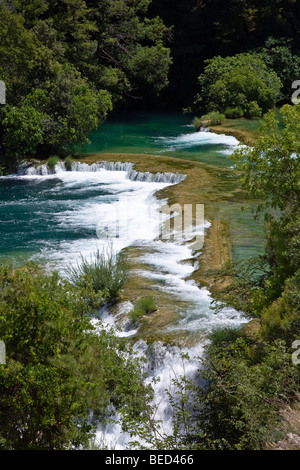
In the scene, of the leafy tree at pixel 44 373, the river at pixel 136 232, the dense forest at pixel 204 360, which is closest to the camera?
the leafy tree at pixel 44 373

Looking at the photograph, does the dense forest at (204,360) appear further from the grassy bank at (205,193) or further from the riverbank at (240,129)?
the riverbank at (240,129)

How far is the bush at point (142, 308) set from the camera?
8953 millimetres

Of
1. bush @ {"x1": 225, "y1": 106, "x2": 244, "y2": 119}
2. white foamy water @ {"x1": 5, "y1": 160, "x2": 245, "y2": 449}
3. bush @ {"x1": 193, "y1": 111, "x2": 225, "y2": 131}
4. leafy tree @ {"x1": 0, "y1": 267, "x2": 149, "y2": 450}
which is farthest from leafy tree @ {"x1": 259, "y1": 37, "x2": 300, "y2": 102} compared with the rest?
leafy tree @ {"x1": 0, "y1": 267, "x2": 149, "y2": 450}

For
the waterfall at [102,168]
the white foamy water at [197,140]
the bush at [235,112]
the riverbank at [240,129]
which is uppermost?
the bush at [235,112]

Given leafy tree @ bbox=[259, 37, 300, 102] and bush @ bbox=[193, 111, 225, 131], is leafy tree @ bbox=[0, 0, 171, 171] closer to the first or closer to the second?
bush @ bbox=[193, 111, 225, 131]

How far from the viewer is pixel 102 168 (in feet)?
66.6

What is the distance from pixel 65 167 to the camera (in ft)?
68.6

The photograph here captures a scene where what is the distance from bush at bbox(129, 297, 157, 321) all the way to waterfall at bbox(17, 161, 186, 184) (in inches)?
360

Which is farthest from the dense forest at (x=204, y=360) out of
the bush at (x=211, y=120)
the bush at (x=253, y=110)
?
the bush at (x=253, y=110)

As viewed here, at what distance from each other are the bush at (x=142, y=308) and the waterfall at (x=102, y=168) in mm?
9146

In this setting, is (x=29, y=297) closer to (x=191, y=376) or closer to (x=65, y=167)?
(x=191, y=376)

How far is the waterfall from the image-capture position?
18.1 meters

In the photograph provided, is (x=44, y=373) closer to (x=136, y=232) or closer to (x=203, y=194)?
(x=136, y=232)

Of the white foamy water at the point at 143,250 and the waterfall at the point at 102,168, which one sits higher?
the waterfall at the point at 102,168
